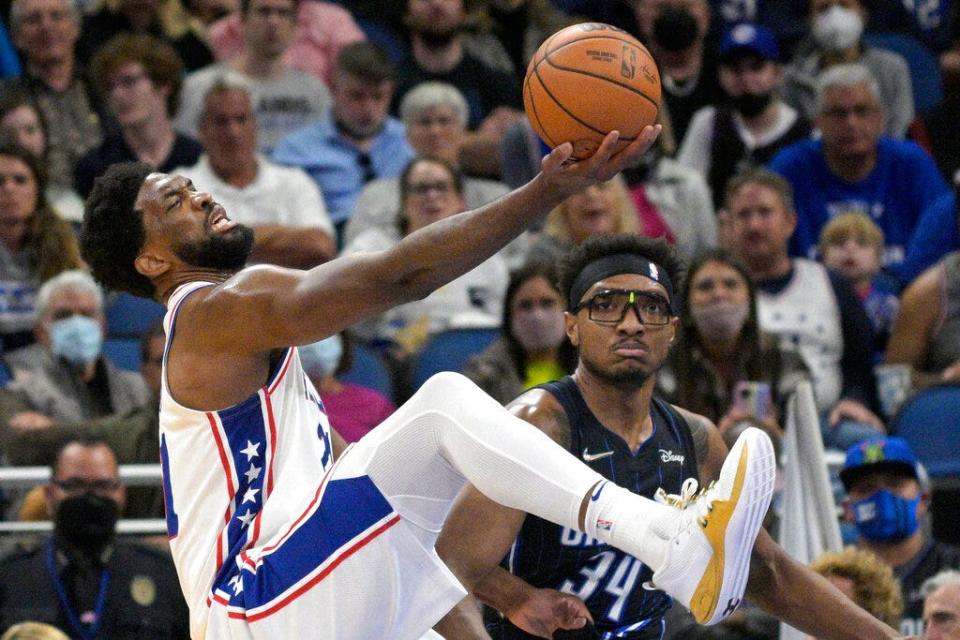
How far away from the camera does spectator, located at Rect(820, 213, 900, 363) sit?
29.0 feet

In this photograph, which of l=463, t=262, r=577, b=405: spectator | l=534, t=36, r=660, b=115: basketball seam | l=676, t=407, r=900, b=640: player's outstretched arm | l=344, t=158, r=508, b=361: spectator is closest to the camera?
l=534, t=36, r=660, b=115: basketball seam

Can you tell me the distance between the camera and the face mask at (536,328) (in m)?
7.89

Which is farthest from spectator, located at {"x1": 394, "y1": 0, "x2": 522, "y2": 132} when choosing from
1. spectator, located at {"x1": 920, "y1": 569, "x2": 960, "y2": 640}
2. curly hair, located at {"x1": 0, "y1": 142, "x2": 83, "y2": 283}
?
spectator, located at {"x1": 920, "y1": 569, "x2": 960, "y2": 640}

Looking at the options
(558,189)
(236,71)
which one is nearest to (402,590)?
(558,189)

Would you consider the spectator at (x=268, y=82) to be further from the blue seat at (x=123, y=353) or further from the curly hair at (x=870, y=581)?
the curly hair at (x=870, y=581)

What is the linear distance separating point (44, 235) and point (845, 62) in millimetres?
4947

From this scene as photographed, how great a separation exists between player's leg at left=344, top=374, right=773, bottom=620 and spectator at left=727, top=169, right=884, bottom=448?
3.98m

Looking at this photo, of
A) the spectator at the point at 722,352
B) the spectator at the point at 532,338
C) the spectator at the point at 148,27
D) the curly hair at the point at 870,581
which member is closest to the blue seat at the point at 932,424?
the spectator at the point at 722,352

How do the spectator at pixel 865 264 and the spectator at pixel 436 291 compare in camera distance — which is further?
the spectator at pixel 865 264

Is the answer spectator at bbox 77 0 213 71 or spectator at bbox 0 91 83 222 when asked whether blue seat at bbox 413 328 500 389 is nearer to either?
spectator at bbox 0 91 83 222

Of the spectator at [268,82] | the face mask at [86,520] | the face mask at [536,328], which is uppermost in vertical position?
the spectator at [268,82]

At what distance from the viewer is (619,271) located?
200 inches

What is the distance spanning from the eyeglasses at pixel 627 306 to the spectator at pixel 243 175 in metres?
4.12

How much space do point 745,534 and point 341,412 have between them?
12.3 feet
